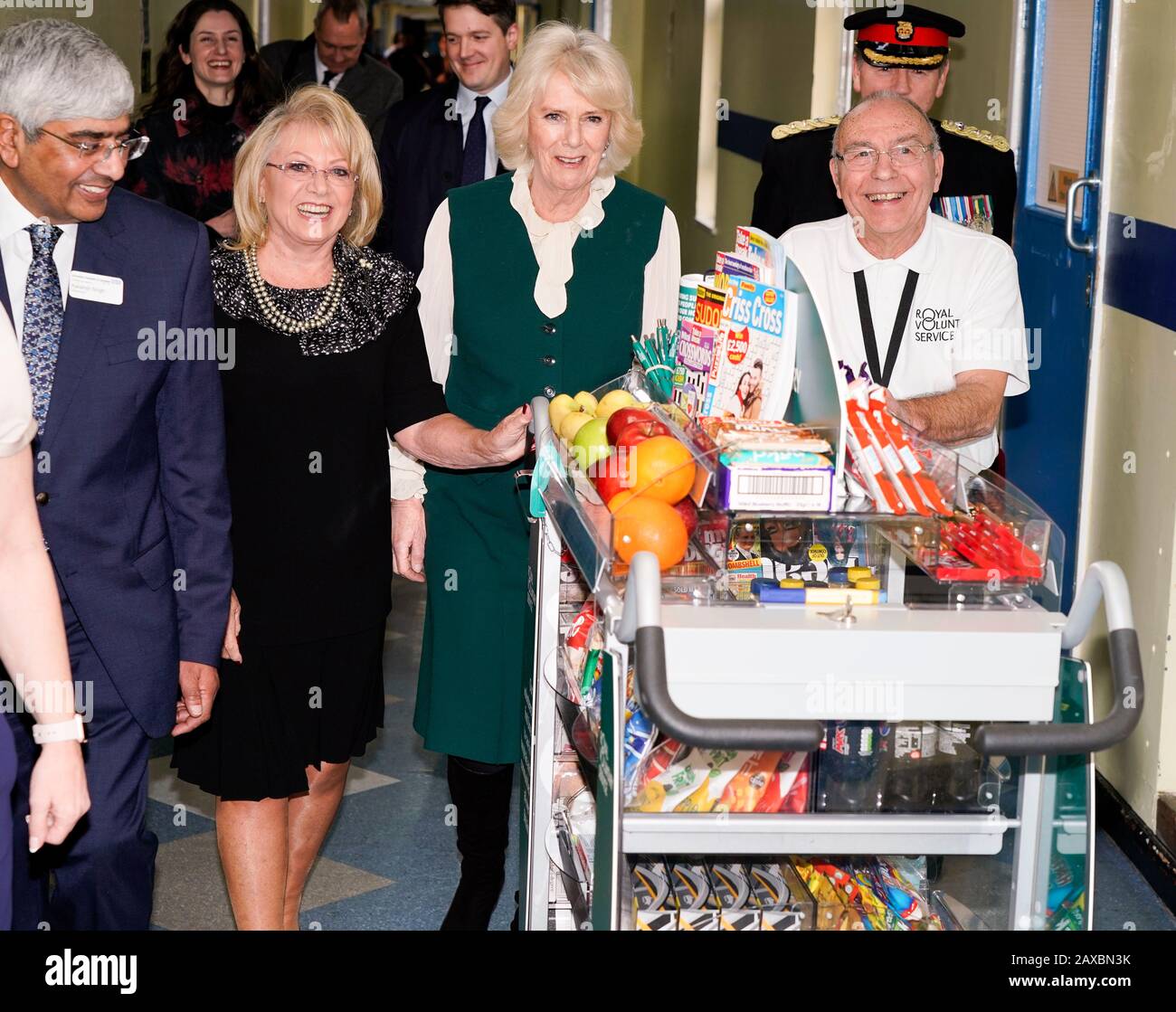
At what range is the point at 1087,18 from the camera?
4387 millimetres

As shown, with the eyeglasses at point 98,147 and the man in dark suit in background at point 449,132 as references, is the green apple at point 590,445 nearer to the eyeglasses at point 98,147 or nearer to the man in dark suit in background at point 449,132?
the eyeglasses at point 98,147

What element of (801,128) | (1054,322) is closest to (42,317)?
(801,128)

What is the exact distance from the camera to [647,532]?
2.01 metres

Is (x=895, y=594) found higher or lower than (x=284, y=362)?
lower

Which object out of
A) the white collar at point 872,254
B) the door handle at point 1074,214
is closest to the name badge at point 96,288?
the white collar at point 872,254

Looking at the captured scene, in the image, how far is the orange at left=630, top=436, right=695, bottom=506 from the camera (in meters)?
2.06

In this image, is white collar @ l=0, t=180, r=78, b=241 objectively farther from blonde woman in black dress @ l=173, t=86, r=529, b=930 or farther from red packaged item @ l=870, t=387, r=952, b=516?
red packaged item @ l=870, t=387, r=952, b=516

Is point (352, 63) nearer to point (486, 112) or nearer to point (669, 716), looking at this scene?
point (486, 112)

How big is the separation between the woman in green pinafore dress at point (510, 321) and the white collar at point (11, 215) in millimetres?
918

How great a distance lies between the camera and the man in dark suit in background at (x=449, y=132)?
4777 mm

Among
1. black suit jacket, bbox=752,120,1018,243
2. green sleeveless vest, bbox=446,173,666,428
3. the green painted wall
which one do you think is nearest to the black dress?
green sleeveless vest, bbox=446,173,666,428
